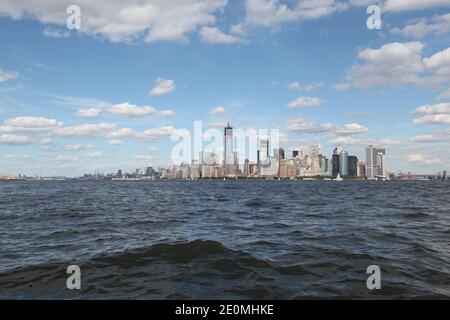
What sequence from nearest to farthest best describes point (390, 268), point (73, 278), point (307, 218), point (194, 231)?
point (73, 278), point (390, 268), point (194, 231), point (307, 218)

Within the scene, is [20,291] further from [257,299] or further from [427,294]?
[427,294]

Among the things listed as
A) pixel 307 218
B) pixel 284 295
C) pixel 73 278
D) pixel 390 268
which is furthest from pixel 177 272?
pixel 307 218

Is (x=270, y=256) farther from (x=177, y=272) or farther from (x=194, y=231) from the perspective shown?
(x=194, y=231)

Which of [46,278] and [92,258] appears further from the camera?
[92,258]

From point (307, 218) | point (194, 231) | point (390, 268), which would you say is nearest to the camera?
point (390, 268)

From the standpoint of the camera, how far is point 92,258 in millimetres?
16406

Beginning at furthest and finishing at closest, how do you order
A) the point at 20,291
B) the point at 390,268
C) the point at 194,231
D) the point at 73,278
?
the point at 194,231 < the point at 390,268 < the point at 73,278 < the point at 20,291
